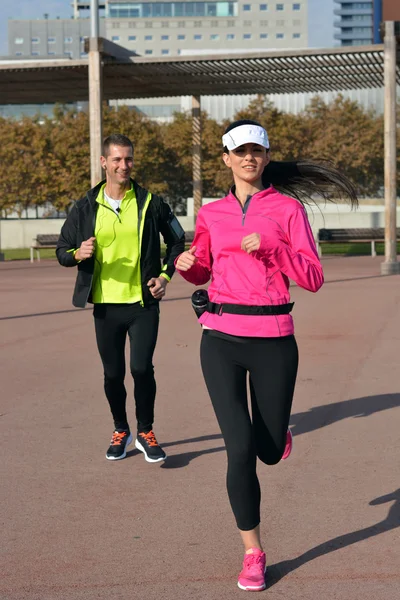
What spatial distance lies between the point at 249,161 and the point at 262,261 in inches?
16.9

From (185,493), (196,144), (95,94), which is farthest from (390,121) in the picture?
(185,493)

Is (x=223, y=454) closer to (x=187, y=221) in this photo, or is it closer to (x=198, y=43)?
(x=187, y=221)

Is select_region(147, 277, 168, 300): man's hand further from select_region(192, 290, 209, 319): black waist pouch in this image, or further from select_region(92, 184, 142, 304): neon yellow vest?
select_region(192, 290, 209, 319): black waist pouch

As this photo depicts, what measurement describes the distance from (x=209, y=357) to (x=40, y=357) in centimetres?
711

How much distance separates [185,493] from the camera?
5.83 m

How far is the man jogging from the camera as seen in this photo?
21.6ft

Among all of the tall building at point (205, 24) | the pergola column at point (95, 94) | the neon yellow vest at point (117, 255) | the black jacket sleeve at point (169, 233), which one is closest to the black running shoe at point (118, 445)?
the neon yellow vest at point (117, 255)

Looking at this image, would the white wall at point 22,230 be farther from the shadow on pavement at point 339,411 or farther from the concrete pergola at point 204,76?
the shadow on pavement at point 339,411

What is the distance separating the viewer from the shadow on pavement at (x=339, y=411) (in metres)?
7.70

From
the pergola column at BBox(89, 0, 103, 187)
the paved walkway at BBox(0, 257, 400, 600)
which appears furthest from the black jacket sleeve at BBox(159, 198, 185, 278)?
the pergola column at BBox(89, 0, 103, 187)

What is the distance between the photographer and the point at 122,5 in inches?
6993

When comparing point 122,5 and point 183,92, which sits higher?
point 122,5

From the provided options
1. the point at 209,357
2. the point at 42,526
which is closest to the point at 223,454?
the point at 42,526

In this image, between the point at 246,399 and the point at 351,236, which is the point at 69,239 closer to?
the point at 246,399
